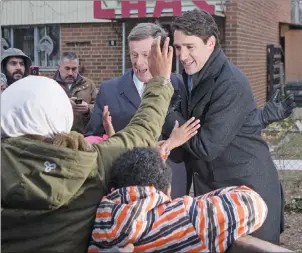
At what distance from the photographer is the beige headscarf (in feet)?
7.03

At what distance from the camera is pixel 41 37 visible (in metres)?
13.5

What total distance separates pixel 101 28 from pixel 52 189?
433 inches

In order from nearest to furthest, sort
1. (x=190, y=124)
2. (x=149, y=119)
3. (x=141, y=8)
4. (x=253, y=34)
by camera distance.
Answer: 1. (x=149, y=119)
2. (x=190, y=124)
3. (x=141, y=8)
4. (x=253, y=34)

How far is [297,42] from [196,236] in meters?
16.6

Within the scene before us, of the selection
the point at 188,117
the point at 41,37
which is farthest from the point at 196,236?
the point at 41,37

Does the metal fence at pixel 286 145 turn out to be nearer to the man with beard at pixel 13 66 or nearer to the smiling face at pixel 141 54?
the man with beard at pixel 13 66

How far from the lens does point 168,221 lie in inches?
82.4

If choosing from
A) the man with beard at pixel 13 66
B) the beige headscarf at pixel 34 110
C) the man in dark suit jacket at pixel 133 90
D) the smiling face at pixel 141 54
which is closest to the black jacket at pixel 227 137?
the man in dark suit jacket at pixel 133 90

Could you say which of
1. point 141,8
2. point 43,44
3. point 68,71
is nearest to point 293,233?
point 68,71

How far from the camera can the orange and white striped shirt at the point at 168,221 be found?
6.84 feet

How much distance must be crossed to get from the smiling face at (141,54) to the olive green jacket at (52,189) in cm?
125

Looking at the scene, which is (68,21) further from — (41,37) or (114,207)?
(114,207)

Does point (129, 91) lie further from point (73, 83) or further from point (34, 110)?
point (73, 83)

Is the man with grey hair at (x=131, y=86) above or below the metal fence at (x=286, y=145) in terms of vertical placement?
above
